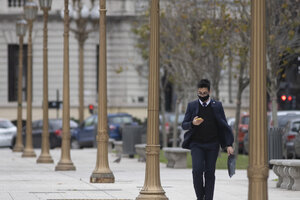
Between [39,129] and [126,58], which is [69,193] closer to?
[39,129]

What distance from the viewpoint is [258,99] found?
395 inches

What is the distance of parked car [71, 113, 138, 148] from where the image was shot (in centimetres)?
4322

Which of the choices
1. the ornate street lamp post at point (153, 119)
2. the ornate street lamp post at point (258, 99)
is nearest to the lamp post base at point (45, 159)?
the ornate street lamp post at point (153, 119)

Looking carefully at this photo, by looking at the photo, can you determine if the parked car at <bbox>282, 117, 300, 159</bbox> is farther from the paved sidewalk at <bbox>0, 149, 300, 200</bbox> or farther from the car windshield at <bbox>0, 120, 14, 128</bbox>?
the car windshield at <bbox>0, 120, 14, 128</bbox>

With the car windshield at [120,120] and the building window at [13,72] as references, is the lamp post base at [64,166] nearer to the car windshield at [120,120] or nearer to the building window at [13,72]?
the car windshield at [120,120]

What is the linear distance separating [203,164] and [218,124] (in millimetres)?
558

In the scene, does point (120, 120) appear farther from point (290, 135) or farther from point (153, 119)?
point (153, 119)

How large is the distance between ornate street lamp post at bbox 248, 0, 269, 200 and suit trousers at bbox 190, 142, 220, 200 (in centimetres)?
346

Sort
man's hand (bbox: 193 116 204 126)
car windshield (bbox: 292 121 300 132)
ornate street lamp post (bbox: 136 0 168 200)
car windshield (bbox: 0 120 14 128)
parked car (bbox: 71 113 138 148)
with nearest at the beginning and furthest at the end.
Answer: man's hand (bbox: 193 116 204 126) < ornate street lamp post (bbox: 136 0 168 200) < car windshield (bbox: 292 121 300 132) < parked car (bbox: 71 113 138 148) < car windshield (bbox: 0 120 14 128)

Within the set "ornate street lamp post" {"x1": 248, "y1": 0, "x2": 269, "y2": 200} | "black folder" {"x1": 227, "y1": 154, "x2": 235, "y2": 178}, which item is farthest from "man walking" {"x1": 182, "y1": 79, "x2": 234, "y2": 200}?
"ornate street lamp post" {"x1": 248, "y1": 0, "x2": 269, "y2": 200}

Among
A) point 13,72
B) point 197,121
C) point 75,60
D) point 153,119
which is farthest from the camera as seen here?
point 13,72

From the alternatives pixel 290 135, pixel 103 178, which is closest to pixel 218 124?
pixel 103 178

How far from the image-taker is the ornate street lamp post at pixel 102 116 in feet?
65.3

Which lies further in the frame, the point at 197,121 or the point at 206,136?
the point at 206,136
